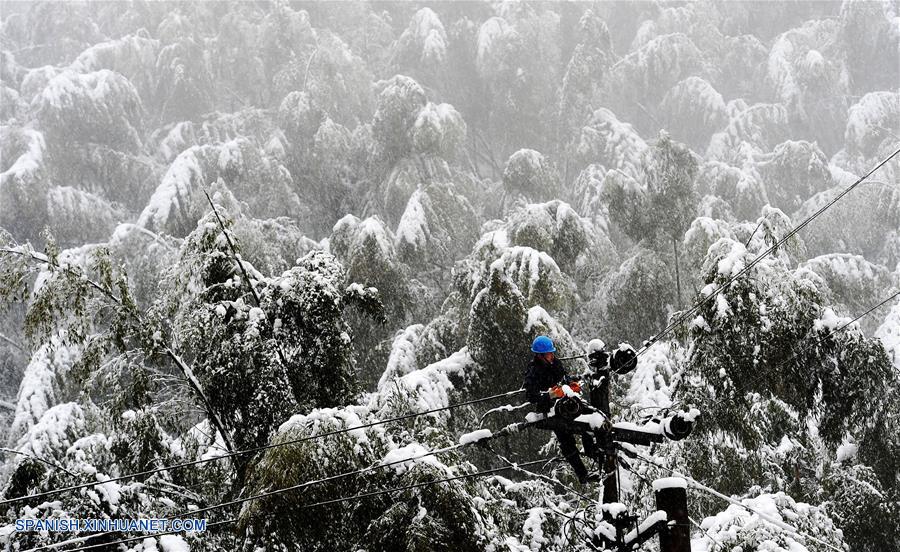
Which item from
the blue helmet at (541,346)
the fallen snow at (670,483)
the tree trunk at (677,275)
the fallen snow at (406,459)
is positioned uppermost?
the tree trunk at (677,275)

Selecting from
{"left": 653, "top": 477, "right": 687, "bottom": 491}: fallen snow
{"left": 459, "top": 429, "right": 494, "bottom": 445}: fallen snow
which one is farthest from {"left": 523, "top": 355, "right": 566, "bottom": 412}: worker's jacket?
{"left": 653, "top": 477, "right": 687, "bottom": 491}: fallen snow

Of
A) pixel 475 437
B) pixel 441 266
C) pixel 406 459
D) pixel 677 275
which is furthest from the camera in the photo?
pixel 441 266

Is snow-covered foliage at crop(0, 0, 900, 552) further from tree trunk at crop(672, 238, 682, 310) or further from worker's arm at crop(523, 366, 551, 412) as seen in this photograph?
worker's arm at crop(523, 366, 551, 412)

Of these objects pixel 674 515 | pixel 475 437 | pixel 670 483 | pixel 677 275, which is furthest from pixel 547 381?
pixel 677 275

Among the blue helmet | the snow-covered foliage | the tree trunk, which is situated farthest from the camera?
the tree trunk

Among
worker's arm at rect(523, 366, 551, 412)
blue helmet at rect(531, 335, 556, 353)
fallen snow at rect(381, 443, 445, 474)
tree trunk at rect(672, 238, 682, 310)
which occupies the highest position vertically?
tree trunk at rect(672, 238, 682, 310)

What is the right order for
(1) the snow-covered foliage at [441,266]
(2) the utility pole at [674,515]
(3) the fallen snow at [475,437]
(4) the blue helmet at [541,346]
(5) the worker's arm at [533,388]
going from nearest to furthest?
(2) the utility pole at [674,515] → (3) the fallen snow at [475,437] → (5) the worker's arm at [533,388] → (4) the blue helmet at [541,346] → (1) the snow-covered foliage at [441,266]

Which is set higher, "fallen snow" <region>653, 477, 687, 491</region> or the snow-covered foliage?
the snow-covered foliage

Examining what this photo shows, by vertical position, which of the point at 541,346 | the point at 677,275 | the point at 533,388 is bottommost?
the point at 533,388

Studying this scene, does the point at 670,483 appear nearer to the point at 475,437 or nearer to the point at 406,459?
the point at 475,437

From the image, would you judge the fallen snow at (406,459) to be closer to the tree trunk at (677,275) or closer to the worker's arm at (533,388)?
the worker's arm at (533,388)

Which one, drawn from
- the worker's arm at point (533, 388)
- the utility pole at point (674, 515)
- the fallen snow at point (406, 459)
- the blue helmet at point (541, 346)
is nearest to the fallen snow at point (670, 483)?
the utility pole at point (674, 515)

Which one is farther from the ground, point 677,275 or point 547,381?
point 677,275

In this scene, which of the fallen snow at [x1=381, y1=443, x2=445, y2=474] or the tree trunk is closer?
the fallen snow at [x1=381, y1=443, x2=445, y2=474]
